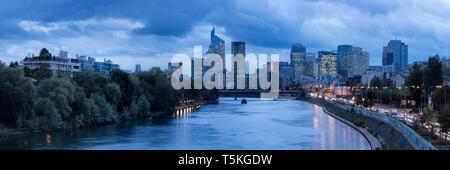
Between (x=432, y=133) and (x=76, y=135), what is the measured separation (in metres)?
19.7

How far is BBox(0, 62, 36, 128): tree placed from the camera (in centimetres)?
2641

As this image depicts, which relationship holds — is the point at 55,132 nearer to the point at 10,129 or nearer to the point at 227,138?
the point at 10,129

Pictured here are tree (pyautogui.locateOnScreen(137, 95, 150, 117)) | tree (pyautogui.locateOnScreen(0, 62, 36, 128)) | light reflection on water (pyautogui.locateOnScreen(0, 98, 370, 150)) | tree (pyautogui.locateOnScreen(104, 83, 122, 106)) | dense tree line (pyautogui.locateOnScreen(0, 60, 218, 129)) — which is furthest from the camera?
tree (pyautogui.locateOnScreen(137, 95, 150, 117))

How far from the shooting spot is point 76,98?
33594 mm

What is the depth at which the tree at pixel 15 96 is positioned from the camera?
2641cm

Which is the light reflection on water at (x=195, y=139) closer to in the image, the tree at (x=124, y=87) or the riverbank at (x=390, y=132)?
the riverbank at (x=390, y=132)

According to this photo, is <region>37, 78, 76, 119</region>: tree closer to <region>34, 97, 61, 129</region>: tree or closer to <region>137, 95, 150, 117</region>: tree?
<region>34, 97, 61, 129</region>: tree

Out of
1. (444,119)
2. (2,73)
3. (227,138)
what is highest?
(2,73)

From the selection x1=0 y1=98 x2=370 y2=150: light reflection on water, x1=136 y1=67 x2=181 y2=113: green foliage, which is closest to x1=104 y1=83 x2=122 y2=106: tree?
x1=0 y1=98 x2=370 y2=150: light reflection on water
